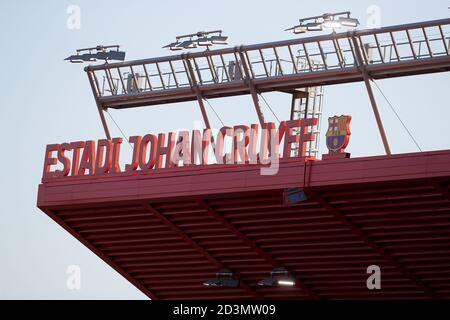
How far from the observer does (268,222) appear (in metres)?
66.4

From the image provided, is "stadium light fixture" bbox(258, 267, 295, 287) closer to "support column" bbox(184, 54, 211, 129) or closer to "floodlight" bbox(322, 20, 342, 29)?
"support column" bbox(184, 54, 211, 129)

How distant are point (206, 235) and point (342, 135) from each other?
32.3 feet

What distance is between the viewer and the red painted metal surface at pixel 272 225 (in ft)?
202

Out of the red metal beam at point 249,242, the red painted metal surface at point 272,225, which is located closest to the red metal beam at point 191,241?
the red painted metal surface at point 272,225

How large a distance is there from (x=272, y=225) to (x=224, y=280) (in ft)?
20.4


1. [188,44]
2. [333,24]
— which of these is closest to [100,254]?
[188,44]

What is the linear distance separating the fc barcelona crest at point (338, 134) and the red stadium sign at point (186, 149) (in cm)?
83

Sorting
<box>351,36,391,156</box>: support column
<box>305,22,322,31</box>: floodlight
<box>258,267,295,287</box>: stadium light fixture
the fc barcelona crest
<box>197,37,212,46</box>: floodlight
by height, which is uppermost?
<box>197,37,212,46</box>: floodlight

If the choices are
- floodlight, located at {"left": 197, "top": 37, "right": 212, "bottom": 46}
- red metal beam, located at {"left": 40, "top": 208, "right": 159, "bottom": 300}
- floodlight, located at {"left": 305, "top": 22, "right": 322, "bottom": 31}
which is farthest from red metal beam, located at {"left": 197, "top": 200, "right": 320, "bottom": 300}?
floodlight, located at {"left": 305, "top": 22, "right": 322, "bottom": 31}

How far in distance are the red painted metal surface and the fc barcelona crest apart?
1439 mm

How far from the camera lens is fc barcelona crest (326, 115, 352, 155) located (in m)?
63.3

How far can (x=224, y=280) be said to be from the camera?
71.4 meters

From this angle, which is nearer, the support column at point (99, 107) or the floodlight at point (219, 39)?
the floodlight at point (219, 39)

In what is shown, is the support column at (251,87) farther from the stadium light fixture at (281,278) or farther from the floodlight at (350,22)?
the stadium light fixture at (281,278)
